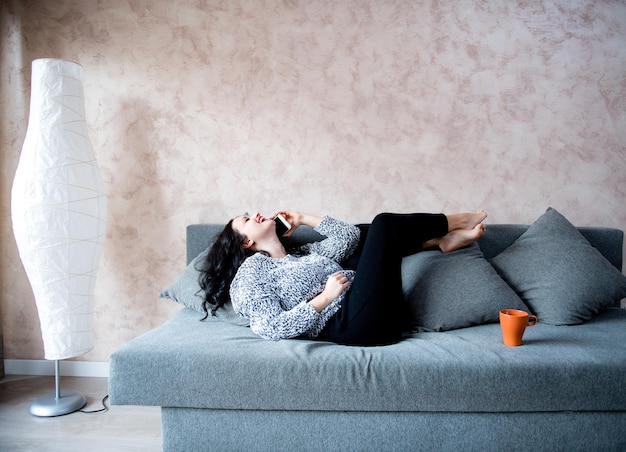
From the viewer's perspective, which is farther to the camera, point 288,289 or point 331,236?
point 331,236

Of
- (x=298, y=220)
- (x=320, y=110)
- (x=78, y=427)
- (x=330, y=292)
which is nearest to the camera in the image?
(x=330, y=292)

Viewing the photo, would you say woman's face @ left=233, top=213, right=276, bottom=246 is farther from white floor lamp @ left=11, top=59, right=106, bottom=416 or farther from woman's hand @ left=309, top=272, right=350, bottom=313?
white floor lamp @ left=11, top=59, right=106, bottom=416

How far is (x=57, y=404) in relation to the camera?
7.41 ft

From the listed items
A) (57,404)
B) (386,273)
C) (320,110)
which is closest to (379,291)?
(386,273)

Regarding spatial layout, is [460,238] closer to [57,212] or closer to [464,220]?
[464,220]

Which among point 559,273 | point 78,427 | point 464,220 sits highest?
point 464,220

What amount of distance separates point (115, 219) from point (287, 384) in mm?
1665

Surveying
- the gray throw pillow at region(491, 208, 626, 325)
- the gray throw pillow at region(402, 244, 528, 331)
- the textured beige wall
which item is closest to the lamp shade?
the textured beige wall

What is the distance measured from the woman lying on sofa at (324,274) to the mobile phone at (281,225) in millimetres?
29

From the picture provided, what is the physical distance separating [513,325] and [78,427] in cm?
190

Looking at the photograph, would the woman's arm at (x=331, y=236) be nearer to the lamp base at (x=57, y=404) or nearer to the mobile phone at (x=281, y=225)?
the mobile phone at (x=281, y=225)

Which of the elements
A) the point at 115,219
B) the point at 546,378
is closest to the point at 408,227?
the point at 546,378

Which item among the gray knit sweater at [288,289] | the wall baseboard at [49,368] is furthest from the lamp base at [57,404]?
the gray knit sweater at [288,289]

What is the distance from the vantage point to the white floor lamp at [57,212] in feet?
7.14
